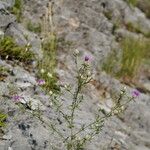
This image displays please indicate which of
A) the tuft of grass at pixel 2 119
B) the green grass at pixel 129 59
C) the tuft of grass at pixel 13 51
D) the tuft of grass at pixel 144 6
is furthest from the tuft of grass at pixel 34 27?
the tuft of grass at pixel 144 6

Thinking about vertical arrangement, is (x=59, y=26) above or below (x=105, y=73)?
above

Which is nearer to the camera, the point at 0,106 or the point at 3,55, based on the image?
the point at 0,106

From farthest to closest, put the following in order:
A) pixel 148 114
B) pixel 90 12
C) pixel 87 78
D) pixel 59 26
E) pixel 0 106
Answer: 1. pixel 90 12
2. pixel 59 26
3. pixel 148 114
4. pixel 0 106
5. pixel 87 78

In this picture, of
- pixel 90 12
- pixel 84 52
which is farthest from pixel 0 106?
pixel 90 12

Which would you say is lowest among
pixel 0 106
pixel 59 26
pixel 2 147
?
pixel 2 147

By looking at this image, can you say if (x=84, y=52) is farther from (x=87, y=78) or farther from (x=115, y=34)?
(x=87, y=78)

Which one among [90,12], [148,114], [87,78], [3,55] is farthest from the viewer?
[90,12]

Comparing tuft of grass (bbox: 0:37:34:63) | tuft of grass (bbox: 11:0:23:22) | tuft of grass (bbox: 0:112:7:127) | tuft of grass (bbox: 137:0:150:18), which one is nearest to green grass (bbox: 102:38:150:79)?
tuft of grass (bbox: 11:0:23:22)
